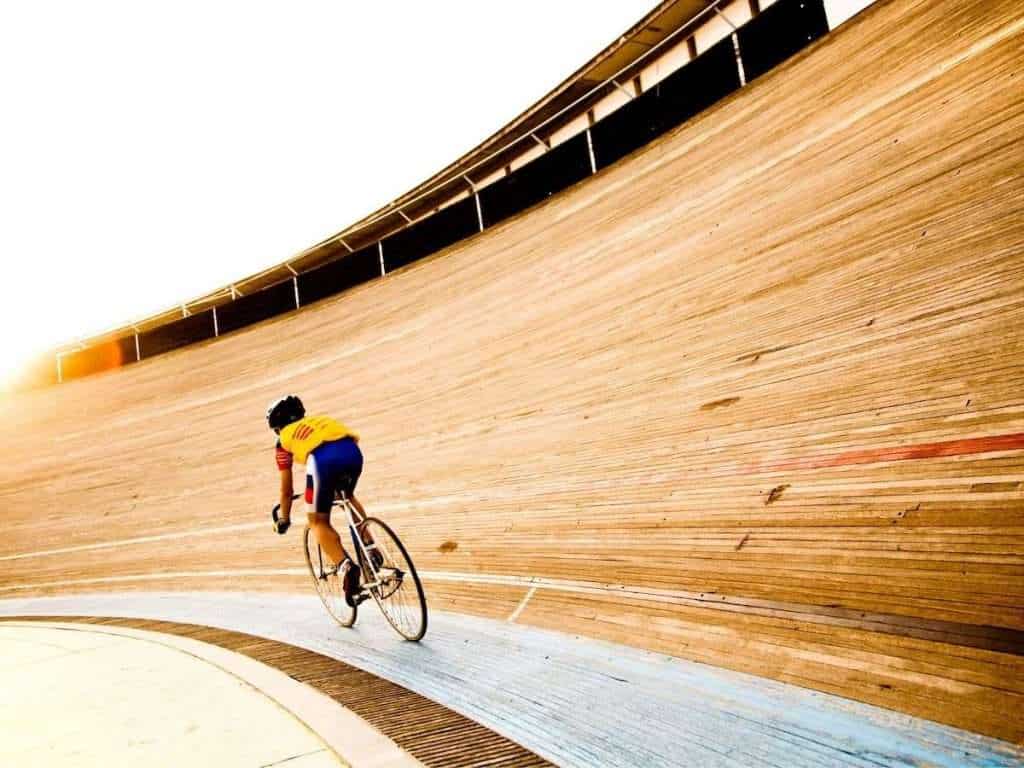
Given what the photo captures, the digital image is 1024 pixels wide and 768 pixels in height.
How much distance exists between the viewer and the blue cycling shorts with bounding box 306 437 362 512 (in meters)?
3.14

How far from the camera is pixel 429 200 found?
372 inches

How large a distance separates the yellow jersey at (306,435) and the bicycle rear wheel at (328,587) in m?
0.67

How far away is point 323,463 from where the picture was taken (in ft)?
10.3

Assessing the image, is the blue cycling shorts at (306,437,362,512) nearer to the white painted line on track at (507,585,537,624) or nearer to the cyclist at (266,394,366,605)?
the cyclist at (266,394,366,605)

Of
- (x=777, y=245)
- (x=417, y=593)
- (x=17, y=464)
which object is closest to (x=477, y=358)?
(x=777, y=245)

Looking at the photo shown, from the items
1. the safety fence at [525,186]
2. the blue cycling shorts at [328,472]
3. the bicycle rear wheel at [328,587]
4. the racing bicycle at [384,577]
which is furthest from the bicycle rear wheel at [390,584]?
the safety fence at [525,186]

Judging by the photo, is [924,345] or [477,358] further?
[477,358]

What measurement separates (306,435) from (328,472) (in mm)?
214

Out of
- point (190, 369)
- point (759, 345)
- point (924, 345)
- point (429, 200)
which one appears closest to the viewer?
point (924, 345)

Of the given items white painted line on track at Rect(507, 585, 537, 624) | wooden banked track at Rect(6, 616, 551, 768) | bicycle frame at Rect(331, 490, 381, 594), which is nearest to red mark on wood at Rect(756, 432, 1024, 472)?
white painted line on track at Rect(507, 585, 537, 624)

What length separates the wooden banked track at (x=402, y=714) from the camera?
180 cm

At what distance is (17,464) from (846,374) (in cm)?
1291

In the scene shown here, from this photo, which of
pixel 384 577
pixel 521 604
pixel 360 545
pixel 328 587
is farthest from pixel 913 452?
pixel 328 587

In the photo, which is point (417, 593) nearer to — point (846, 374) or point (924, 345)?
point (846, 374)
